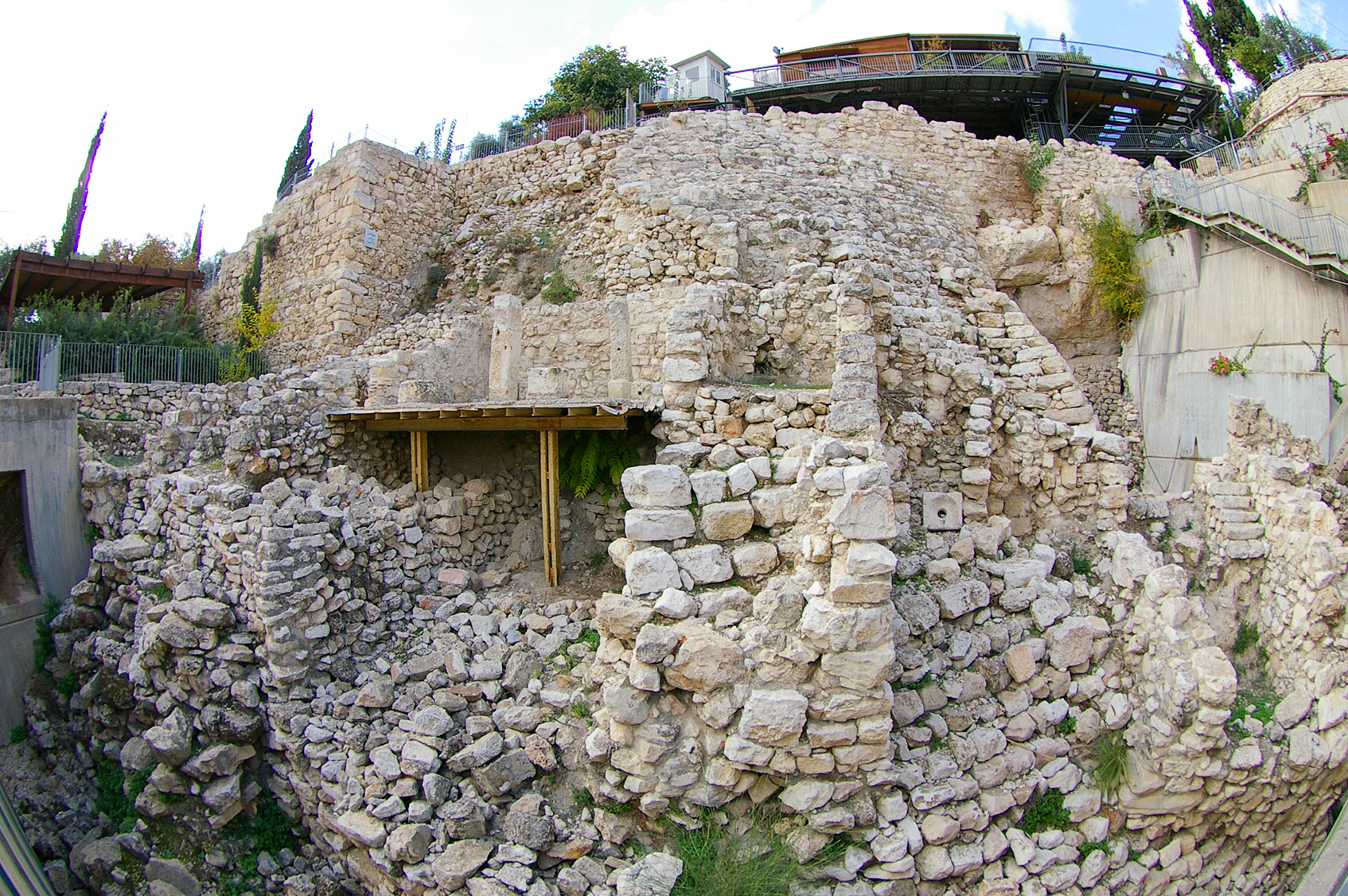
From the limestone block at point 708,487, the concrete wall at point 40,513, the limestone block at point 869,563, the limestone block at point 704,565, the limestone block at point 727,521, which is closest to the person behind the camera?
the limestone block at point 869,563

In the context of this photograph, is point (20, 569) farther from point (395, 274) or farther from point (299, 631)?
point (395, 274)

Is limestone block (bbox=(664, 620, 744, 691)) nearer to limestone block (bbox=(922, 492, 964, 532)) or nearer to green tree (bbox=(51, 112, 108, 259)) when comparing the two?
limestone block (bbox=(922, 492, 964, 532))

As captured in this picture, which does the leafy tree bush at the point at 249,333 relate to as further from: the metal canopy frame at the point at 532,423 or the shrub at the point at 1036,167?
the shrub at the point at 1036,167

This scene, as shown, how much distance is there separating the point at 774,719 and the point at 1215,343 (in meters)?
11.0

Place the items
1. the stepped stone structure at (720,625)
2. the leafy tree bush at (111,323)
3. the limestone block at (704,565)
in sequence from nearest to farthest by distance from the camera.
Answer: the stepped stone structure at (720,625), the limestone block at (704,565), the leafy tree bush at (111,323)

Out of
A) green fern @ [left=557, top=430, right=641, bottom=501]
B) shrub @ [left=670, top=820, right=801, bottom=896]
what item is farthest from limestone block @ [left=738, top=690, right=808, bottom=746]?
green fern @ [left=557, top=430, right=641, bottom=501]

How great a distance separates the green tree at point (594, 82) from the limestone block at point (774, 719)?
55.2ft

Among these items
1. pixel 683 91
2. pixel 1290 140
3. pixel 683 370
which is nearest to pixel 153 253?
pixel 683 91

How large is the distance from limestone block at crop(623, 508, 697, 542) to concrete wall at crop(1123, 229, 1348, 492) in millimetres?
9925

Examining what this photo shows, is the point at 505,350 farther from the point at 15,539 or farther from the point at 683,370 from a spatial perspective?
the point at 15,539

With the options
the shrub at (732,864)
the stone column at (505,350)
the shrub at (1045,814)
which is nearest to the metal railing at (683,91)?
the stone column at (505,350)

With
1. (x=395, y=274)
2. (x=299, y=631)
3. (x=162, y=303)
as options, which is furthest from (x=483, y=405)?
(x=162, y=303)

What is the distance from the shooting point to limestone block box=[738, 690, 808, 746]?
191 inches

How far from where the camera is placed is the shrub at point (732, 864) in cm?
478
